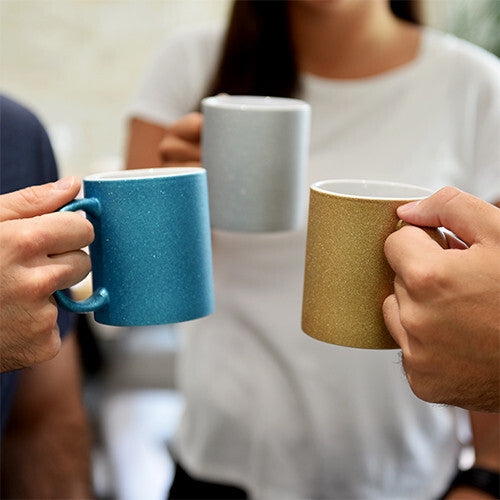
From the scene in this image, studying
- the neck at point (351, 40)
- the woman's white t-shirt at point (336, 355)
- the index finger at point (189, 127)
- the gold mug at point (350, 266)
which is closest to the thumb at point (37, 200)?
the gold mug at point (350, 266)

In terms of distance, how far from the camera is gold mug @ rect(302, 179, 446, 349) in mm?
611

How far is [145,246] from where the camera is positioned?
62cm

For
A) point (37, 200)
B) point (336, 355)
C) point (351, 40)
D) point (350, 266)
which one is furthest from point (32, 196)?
point (351, 40)

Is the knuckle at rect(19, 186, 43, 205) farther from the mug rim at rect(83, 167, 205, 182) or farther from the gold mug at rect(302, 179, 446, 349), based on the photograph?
the gold mug at rect(302, 179, 446, 349)

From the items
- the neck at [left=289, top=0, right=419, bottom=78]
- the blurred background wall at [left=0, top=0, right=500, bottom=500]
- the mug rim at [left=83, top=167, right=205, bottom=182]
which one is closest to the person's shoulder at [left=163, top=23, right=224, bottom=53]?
the neck at [left=289, top=0, right=419, bottom=78]

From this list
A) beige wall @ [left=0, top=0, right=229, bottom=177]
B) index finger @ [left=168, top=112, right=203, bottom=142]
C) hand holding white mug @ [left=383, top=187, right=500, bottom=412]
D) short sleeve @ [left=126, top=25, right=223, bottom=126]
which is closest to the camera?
hand holding white mug @ [left=383, top=187, right=500, bottom=412]

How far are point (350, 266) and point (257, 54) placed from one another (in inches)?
25.2

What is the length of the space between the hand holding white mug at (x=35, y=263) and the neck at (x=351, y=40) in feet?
2.14

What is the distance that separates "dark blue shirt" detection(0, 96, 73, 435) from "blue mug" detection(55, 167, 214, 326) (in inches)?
15.5

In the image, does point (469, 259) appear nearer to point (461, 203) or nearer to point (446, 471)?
point (461, 203)

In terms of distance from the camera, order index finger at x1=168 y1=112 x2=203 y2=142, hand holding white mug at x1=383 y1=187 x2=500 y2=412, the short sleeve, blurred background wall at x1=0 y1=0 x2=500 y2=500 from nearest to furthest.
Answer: hand holding white mug at x1=383 y1=187 x2=500 y2=412 → index finger at x1=168 y1=112 x2=203 y2=142 → the short sleeve → blurred background wall at x1=0 y1=0 x2=500 y2=500

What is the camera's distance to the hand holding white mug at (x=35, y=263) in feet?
1.90

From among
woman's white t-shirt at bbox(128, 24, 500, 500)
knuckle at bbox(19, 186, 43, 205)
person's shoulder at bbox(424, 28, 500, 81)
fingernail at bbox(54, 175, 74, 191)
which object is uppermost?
person's shoulder at bbox(424, 28, 500, 81)

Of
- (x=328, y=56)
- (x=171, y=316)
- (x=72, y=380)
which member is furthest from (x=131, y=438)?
(x=171, y=316)
